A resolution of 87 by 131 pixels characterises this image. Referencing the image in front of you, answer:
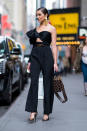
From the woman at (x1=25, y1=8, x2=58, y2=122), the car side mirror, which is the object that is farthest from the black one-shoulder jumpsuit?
A: the car side mirror

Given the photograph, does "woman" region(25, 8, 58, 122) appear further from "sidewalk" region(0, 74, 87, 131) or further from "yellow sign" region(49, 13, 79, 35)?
"yellow sign" region(49, 13, 79, 35)

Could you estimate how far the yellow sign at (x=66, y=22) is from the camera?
102 ft

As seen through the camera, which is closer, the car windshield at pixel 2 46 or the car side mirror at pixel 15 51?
the car side mirror at pixel 15 51

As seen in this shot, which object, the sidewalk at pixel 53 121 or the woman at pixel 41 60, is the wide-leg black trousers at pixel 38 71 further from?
the sidewalk at pixel 53 121

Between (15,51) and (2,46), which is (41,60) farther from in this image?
(2,46)

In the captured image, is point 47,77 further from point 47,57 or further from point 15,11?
point 15,11

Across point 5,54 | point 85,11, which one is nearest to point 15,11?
point 85,11

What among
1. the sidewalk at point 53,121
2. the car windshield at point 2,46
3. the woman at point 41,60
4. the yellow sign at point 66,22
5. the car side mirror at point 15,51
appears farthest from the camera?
the yellow sign at point 66,22

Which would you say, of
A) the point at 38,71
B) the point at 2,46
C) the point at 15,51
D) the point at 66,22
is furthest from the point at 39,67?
the point at 66,22

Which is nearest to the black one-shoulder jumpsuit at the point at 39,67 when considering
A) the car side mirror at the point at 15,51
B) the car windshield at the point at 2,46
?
the car side mirror at the point at 15,51

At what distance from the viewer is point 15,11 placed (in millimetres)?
92375

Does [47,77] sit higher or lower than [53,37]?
lower

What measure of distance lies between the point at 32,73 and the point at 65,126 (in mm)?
998

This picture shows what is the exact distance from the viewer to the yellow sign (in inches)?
1219
